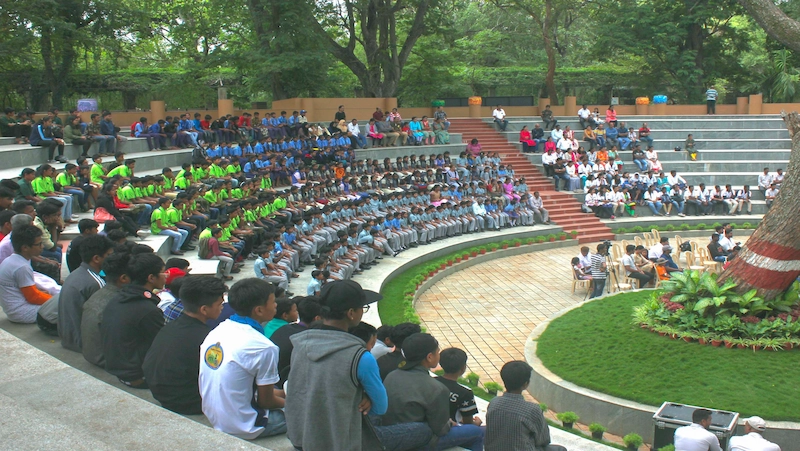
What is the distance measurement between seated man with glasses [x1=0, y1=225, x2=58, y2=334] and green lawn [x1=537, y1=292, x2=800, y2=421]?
7.15 meters

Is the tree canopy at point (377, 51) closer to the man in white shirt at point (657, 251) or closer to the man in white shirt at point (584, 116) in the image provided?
the man in white shirt at point (584, 116)

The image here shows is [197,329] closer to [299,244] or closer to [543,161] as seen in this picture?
[299,244]

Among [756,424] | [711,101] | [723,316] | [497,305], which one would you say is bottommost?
[497,305]

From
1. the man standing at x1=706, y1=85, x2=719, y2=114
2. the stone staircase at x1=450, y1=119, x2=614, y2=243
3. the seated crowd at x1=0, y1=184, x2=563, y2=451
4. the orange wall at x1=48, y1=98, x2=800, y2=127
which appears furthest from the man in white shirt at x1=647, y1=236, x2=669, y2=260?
A: the man standing at x1=706, y1=85, x2=719, y2=114

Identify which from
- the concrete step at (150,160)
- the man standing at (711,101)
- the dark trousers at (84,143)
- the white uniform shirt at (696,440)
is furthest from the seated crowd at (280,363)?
the man standing at (711,101)

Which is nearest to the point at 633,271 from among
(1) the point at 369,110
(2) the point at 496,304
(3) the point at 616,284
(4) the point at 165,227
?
(3) the point at 616,284

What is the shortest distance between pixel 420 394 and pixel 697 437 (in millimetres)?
4093

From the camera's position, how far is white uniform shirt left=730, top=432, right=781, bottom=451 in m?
7.73

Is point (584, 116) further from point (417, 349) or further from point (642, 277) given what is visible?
point (417, 349)

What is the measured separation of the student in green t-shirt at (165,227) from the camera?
45.4ft

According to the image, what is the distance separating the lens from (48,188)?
1334 centimetres

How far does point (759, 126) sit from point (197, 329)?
3224cm

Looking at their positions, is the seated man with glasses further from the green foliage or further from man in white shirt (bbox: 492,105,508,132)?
man in white shirt (bbox: 492,105,508,132)

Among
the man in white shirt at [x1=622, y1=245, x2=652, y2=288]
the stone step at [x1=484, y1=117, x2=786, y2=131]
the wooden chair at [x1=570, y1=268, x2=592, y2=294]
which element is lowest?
the wooden chair at [x1=570, y1=268, x2=592, y2=294]
